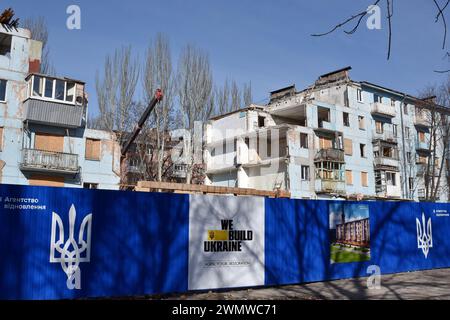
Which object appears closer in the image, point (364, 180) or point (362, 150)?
point (364, 180)

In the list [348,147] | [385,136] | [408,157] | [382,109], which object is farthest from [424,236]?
[408,157]

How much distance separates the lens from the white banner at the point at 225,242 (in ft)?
37.6

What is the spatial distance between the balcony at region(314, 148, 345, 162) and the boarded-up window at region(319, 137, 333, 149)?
1.49m

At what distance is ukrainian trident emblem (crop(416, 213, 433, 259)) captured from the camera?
660 inches

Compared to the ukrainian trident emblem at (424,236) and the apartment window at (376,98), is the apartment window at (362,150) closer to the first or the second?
the apartment window at (376,98)

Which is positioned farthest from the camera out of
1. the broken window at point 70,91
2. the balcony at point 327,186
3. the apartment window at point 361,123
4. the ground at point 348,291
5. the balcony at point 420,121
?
the balcony at point 420,121

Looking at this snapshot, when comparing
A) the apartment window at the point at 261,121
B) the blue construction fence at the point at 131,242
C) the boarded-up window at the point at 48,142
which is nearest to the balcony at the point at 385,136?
the apartment window at the point at 261,121

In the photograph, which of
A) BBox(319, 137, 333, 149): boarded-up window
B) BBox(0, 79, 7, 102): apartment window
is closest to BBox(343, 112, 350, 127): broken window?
BBox(319, 137, 333, 149): boarded-up window

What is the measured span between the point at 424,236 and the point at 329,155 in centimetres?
2465

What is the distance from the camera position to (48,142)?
30.4 meters

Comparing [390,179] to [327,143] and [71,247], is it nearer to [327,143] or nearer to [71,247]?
[327,143]

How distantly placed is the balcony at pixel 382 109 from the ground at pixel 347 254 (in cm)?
3525

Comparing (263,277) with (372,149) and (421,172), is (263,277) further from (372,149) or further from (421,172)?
(421,172)

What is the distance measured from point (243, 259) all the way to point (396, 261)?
273 inches
